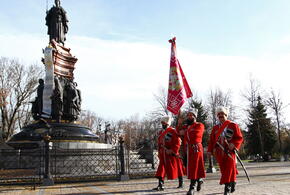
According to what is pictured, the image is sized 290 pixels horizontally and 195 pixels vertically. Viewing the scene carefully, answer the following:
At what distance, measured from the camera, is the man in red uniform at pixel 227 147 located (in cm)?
656

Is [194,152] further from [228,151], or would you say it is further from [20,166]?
[20,166]

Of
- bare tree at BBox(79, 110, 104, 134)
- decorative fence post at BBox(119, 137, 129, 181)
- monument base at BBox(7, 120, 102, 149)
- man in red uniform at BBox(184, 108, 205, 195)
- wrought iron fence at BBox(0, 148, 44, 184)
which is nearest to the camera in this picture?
man in red uniform at BBox(184, 108, 205, 195)

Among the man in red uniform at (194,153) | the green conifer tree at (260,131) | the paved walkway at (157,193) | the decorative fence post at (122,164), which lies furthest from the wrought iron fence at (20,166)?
the green conifer tree at (260,131)

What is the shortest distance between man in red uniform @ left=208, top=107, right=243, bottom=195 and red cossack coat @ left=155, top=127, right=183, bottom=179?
207 cm

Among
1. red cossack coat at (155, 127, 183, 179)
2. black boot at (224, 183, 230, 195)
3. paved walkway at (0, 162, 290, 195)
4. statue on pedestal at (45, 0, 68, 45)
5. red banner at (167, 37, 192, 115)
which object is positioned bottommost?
paved walkway at (0, 162, 290, 195)

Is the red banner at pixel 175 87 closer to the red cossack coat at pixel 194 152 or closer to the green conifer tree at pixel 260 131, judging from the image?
the red cossack coat at pixel 194 152

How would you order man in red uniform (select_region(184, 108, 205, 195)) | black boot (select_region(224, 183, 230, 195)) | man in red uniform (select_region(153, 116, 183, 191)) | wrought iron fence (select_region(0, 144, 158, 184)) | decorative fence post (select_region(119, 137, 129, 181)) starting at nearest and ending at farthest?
black boot (select_region(224, 183, 230, 195)) → man in red uniform (select_region(184, 108, 205, 195)) → man in red uniform (select_region(153, 116, 183, 191)) → decorative fence post (select_region(119, 137, 129, 181)) → wrought iron fence (select_region(0, 144, 158, 184))

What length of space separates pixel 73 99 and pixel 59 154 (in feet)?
27.0

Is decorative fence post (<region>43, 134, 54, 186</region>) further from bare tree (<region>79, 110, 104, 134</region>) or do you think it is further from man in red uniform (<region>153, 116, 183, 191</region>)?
bare tree (<region>79, 110, 104, 134</region>)

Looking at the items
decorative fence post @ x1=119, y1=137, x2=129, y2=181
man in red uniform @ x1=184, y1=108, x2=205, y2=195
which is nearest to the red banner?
decorative fence post @ x1=119, y1=137, x2=129, y2=181

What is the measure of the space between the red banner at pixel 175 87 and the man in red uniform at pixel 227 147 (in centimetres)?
535

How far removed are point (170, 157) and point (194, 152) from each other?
147cm

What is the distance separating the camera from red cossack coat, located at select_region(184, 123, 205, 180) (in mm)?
7488

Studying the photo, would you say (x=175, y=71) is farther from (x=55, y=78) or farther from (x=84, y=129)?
(x=55, y=78)
